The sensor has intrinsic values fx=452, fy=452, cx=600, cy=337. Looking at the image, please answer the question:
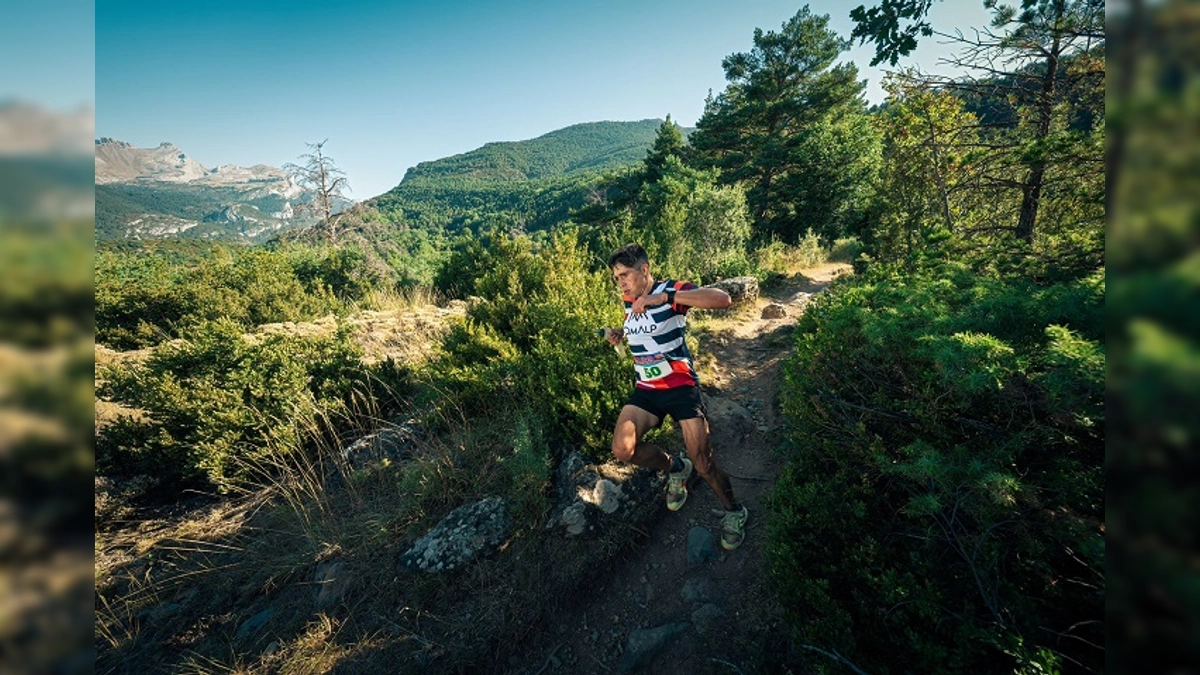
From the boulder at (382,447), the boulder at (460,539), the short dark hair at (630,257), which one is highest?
the short dark hair at (630,257)

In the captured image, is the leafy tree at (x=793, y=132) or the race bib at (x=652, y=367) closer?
the race bib at (x=652, y=367)

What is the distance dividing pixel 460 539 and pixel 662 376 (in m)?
2.16

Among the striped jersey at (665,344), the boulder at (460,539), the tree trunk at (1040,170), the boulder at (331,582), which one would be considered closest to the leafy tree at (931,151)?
the tree trunk at (1040,170)

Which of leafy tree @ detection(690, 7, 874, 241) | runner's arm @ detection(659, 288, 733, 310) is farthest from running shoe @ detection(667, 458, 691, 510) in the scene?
leafy tree @ detection(690, 7, 874, 241)

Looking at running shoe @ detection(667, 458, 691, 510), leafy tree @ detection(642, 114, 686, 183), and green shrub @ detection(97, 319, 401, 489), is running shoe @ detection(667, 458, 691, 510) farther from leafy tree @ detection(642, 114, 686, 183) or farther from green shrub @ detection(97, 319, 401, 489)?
leafy tree @ detection(642, 114, 686, 183)

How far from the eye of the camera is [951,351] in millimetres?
1922

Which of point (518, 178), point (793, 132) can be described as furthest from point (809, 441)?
point (518, 178)

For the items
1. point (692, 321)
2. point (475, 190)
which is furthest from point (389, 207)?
point (692, 321)

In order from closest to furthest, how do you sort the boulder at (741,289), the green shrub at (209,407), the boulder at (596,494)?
the boulder at (596,494) → the green shrub at (209,407) → the boulder at (741,289)

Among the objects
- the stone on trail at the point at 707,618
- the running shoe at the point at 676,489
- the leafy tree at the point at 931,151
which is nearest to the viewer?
the stone on trail at the point at 707,618

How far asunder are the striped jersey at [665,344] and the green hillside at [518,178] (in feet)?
233

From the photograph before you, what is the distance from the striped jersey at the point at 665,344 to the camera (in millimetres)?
3611

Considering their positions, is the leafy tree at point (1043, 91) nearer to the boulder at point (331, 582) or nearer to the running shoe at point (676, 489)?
the running shoe at point (676, 489)

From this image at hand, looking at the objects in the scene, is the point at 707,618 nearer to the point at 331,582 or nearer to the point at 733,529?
the point at 733,529
